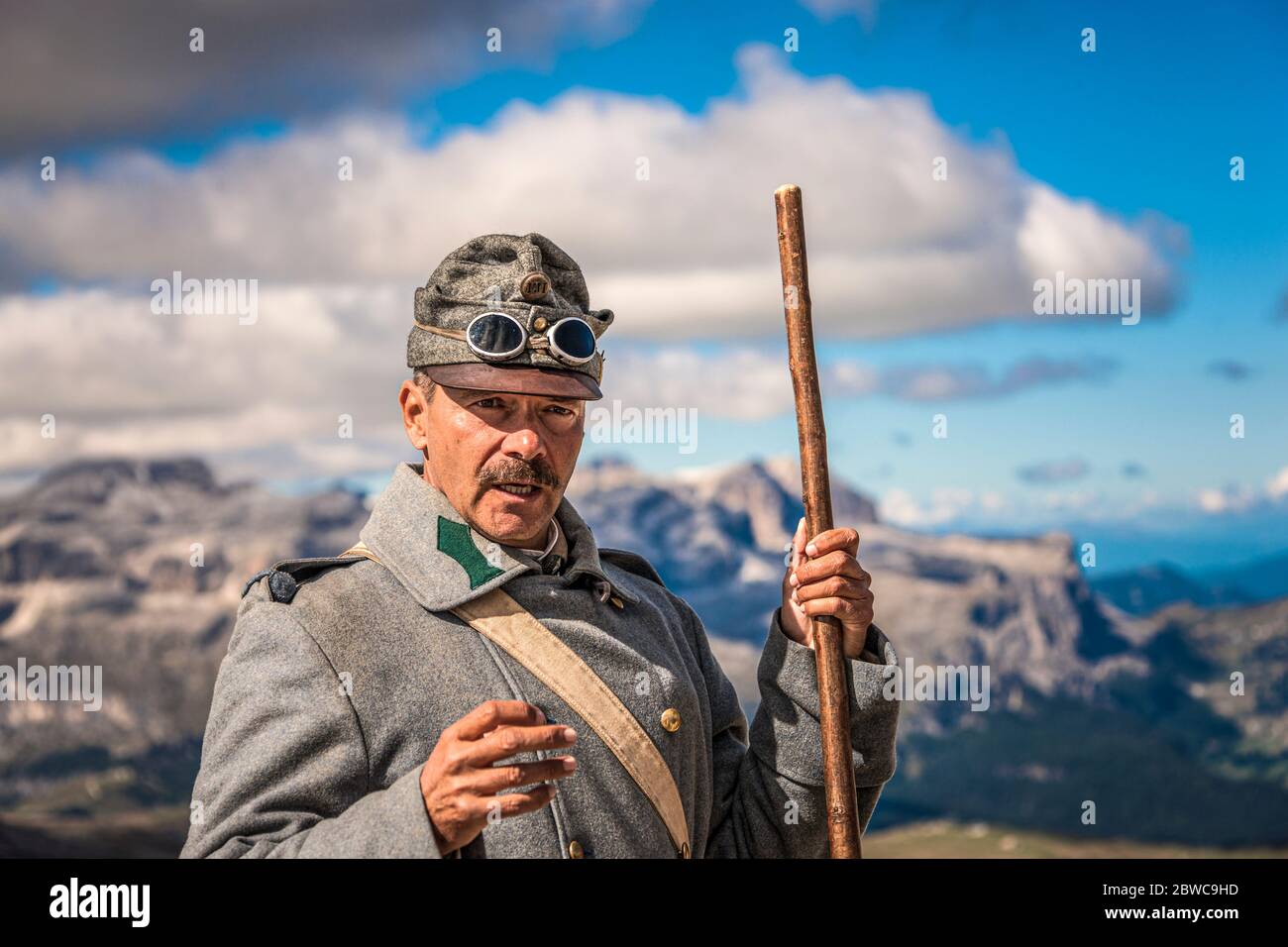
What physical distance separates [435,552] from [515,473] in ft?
1.72

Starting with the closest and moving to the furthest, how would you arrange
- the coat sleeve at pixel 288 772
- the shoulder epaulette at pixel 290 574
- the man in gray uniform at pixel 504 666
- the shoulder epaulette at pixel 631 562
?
the coat sleeve at pixel 288 772 → the man in gray uniform at pixel 504 666 → the shoulder epaulette at pixel 290 574 → the shoulder epaulette at pixel 631 562

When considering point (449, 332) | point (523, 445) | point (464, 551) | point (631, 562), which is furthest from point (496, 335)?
point (631, 562)

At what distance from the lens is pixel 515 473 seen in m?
6.51

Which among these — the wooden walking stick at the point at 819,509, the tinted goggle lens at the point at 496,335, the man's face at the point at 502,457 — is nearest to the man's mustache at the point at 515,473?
the man's face at the point at 502,457

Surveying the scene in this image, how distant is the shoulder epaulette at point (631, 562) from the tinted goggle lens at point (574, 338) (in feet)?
3.87

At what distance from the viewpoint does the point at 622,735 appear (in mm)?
6391

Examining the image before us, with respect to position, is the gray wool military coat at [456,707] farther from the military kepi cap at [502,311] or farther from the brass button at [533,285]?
the brass button at [533,285]

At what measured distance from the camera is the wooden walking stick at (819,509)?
22.0 ft

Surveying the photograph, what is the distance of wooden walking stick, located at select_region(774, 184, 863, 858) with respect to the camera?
672 cm

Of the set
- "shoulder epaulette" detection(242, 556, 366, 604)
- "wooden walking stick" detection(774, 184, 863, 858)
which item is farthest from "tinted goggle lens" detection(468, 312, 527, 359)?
"wooden walking stick" detection(774, 184, 863, 858)

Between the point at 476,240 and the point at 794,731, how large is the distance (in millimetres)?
2876
